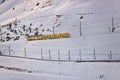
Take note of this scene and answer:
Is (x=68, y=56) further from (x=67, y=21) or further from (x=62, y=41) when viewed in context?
(x=67, y=21)

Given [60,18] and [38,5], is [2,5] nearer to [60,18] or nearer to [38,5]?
[38,5]

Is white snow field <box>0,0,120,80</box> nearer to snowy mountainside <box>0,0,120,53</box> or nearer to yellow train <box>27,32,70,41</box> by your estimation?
snowy mountainside <box>0,0,120,53</box>

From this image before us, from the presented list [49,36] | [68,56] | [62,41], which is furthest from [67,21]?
[68,56]

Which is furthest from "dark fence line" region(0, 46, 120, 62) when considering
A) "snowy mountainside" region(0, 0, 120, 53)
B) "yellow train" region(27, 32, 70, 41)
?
"yellow train" region(27, 32, 70, 41)

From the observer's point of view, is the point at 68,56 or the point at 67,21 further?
the point at 67,21

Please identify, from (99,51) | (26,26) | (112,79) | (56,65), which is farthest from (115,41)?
(26,26)

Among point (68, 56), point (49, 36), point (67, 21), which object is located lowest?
point (68, 56)

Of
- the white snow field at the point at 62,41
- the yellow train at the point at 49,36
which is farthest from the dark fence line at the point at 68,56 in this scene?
the yellow train at the point at 49,36

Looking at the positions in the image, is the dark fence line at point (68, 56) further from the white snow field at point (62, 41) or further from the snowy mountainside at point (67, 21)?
the snowy mountainside at point (67, 21)

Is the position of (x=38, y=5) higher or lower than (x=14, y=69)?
higher
